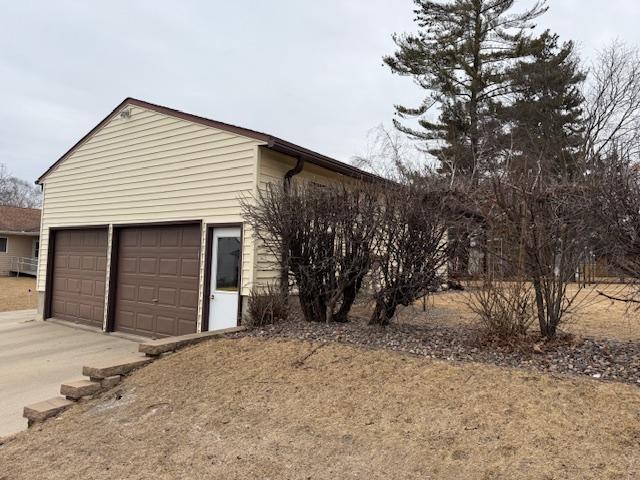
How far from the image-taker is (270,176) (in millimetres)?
8031

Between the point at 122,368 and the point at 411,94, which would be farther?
the point at 411,94

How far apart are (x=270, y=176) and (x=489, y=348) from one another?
182 inches

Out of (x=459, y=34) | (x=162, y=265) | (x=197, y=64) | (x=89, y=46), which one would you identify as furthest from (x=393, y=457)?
(x=459, y=34)

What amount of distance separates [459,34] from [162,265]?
56.8ft

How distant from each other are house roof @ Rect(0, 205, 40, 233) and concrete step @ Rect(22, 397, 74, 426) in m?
26.3

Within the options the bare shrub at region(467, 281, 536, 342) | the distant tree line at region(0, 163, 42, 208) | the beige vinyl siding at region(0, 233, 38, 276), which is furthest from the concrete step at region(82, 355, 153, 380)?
the distant tree line at region(0, 163, 42, 208)

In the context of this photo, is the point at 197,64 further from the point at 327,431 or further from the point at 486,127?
the point at 327,431

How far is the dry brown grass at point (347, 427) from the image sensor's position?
3182mm

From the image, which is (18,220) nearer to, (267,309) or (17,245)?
(17,245)

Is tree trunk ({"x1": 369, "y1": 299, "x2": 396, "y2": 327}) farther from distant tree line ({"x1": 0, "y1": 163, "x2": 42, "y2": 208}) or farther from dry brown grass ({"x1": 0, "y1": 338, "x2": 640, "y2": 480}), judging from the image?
distant tree line ({"x1": 0, "y1": 163, "x2": 42, "y2": 208})

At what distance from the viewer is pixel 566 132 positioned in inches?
825

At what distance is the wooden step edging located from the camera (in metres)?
4.88

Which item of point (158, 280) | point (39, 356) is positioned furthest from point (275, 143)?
point (39, 356)

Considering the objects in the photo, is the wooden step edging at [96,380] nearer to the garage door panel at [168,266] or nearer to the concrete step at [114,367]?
the concrete step at [114,367]
